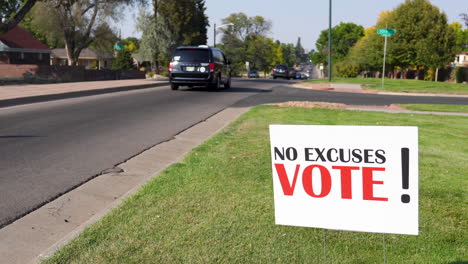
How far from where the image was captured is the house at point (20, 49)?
46594 millimetres

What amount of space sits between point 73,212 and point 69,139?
174 inches

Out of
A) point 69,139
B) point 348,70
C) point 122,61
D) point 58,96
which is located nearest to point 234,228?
point 69,139

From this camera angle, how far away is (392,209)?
2.86m

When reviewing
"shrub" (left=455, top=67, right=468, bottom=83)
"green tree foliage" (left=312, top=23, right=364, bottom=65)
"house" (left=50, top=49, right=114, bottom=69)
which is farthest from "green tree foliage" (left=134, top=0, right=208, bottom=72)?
"green tree foliage" (left=312, top=23, right=364, bottom=65)

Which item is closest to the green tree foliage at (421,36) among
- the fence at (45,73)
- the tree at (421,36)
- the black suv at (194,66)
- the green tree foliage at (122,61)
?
the tree at (421,36)

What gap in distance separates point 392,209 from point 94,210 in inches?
120

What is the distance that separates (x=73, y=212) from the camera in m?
4.61

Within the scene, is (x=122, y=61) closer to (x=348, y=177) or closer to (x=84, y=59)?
(x=84, y=59)

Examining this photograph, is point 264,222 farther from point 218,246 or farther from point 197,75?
point 197,75

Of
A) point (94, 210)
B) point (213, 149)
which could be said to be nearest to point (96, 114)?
point (213, 149)

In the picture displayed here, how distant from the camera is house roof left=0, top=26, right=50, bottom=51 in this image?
47.4 metres

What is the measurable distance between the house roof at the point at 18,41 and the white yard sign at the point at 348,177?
4989 cm

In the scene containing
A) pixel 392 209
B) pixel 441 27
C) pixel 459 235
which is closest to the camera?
pixel 392 209

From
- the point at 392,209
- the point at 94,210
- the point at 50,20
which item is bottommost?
the point at 94,210
